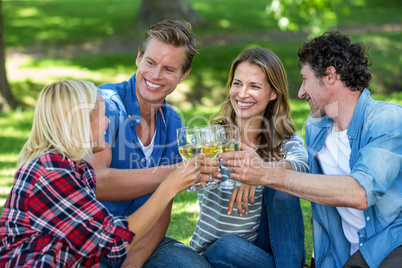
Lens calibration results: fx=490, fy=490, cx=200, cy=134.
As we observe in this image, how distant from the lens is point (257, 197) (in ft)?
13.2

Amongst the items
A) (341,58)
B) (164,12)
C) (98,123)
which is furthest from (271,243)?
(164,12)

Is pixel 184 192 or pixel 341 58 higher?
pixel 341 58

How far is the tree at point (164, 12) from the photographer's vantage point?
754 inches

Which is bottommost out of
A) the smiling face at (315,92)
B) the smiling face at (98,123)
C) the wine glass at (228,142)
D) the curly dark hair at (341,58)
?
the wine glass at (228,142)

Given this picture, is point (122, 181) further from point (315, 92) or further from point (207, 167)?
point (315, 92)

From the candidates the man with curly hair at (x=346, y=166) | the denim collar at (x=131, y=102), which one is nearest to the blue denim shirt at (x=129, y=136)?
the denim collar at (x=131, y=102)

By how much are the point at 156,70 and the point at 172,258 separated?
4.89 feet

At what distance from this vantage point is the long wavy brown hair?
4.20 metres

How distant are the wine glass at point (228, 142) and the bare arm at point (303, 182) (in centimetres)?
6

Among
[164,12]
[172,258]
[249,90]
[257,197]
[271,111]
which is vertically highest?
[164,12]

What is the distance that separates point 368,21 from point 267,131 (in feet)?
68.0

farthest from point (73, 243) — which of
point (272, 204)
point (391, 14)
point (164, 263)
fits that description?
point (391, 14)

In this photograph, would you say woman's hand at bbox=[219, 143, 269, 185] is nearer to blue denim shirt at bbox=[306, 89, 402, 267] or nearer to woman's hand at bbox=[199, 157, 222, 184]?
woman's hand at bbox=[199, 157, 222, 184]

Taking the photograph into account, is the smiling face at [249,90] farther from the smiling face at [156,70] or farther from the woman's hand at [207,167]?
the woman's hand at [207,167]
